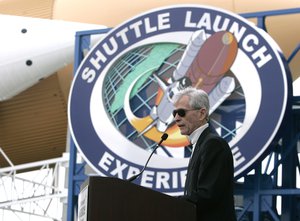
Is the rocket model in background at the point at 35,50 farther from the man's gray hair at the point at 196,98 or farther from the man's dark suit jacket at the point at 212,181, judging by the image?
the man's dark suit jacket at the point at 212,181

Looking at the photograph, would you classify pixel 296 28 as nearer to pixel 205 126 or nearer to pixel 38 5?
pixel 38 5

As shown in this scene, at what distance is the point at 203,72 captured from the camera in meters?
14.7

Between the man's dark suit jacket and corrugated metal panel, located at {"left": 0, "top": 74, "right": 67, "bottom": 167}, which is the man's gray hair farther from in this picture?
corrugated metal panel, located at {"left": 0, "top": 74, "right": 67, "bottom": 167}

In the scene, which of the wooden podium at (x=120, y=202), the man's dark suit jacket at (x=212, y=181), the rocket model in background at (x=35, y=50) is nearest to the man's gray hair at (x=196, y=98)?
the man's dark suit jacket at (x=212, y=181)

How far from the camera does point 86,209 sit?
4.95 meters

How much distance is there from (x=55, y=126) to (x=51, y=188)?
1463mm

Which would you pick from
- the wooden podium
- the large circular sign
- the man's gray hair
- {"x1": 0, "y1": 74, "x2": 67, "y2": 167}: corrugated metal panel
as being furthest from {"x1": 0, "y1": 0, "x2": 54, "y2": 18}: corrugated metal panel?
the wooden podium

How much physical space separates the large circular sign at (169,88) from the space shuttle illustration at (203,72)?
2cm

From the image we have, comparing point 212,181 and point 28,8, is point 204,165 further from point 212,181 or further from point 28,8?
point 28,8

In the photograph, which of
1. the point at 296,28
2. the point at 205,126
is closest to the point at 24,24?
the point at 296,28

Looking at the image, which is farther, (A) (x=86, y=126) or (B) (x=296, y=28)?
(B) (x=296, y=28)

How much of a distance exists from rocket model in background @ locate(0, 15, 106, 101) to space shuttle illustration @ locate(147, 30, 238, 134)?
3.43 m

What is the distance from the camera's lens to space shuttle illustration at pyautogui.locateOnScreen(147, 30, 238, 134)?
14.4 m

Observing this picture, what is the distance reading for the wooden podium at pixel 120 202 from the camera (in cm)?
493
